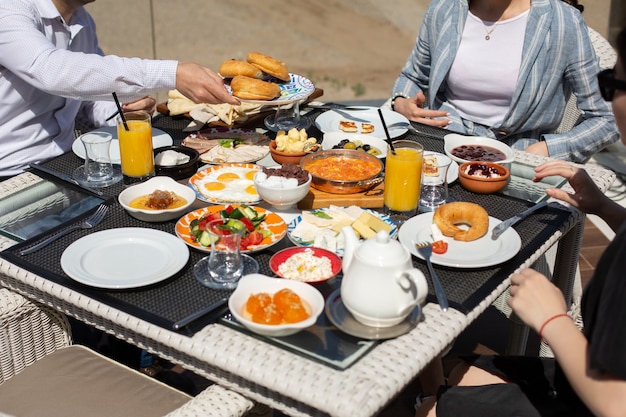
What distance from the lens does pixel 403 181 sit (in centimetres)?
210

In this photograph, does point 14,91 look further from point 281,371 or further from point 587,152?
point 587,152

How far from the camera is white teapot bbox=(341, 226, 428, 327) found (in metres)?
1.54

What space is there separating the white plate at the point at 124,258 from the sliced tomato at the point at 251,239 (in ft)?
0.49

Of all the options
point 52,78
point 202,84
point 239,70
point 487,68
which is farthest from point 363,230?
point 487,68

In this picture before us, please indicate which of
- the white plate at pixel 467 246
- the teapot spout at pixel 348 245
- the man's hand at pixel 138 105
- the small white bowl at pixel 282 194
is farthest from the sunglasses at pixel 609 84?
the man's hand at pixel 138 105

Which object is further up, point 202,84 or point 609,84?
point 609,84

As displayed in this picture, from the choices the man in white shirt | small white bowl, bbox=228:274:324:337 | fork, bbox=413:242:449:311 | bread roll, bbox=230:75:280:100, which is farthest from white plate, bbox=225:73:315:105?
small white bowl, bbox=228:274:324:337

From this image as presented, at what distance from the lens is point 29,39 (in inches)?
96.9

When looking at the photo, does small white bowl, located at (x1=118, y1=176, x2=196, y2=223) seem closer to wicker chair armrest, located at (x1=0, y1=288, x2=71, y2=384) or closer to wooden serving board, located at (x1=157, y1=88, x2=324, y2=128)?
wicker chair armrest, located at (x1=0, y1=288, x2=71, y2=384)

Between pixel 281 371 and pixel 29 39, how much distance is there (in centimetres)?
157

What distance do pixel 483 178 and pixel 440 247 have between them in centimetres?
43

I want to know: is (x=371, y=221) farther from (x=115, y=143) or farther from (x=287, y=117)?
(x=115, y=143)

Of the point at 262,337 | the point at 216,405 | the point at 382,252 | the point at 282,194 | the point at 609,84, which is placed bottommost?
the point at 216,405

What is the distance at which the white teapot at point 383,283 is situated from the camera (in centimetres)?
154
